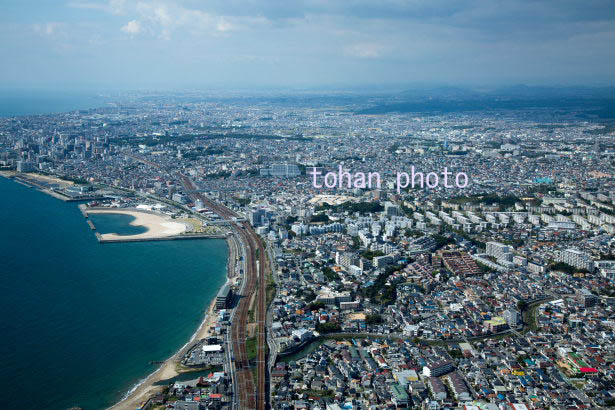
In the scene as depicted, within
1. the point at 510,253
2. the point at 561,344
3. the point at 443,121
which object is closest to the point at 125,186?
the point at 510,253

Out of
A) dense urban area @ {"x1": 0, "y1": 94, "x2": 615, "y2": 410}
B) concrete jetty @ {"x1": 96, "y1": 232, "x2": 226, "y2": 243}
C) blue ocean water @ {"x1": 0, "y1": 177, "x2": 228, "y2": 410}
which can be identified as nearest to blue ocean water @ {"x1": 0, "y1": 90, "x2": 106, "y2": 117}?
dense urban area @ {"x1": 0, "y1": 94, "x2": 615, "y2": 410}

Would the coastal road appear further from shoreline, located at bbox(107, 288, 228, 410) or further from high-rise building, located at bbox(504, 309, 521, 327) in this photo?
high-rise building, located at bbox(504, 309, 521, 327)

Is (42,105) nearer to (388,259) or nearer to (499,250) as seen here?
(388,259)

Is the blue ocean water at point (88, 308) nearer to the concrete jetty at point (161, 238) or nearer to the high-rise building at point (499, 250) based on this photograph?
the concrete jetty at point (161, 238)

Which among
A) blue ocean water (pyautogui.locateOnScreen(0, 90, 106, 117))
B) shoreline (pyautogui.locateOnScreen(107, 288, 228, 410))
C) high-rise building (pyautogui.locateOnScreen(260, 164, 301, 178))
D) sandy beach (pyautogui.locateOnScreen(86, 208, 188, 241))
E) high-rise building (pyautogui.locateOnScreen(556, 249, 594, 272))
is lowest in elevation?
shoreline (pyautogui.locateOnScreen(107, 288, 228, 410))

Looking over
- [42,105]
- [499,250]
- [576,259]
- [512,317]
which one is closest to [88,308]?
[512,317]

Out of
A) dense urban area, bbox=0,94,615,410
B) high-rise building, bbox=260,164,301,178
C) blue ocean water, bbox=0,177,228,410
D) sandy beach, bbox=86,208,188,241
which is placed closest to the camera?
dense urban area, bbox=0,94,615,410

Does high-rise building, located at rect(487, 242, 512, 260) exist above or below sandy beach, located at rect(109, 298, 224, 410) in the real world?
above
